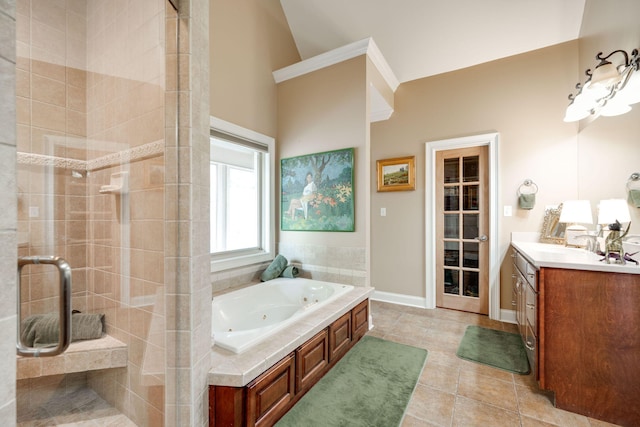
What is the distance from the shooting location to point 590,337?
1556mm

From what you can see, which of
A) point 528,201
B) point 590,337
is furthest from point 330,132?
point 590,337

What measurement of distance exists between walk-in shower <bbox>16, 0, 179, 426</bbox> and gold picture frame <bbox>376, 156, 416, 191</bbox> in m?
2.82

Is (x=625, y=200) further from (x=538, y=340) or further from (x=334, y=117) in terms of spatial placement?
(x=334, y=117)

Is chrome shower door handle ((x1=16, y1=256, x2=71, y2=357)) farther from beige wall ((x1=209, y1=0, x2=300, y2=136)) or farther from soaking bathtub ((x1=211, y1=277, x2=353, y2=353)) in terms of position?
beige wall ((x1=209, y1=0, x2=300, y2=136))

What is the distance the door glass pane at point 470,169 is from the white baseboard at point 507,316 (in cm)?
150

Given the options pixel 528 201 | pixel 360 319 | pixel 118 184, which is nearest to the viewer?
pixel 118 184

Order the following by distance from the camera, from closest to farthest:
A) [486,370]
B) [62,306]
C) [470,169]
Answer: [62,306]
[486,370]
[470,169]

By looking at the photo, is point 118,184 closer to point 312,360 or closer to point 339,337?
point 312,360

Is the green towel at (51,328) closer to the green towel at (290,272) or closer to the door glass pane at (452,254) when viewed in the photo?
the green towel at (290,272)

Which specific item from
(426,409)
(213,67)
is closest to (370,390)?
(426,409)

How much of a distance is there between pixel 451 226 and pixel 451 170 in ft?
2.25

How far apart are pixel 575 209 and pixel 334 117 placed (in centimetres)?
231

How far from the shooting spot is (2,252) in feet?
1.51

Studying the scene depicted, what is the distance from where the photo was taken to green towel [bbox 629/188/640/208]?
5.90ft
